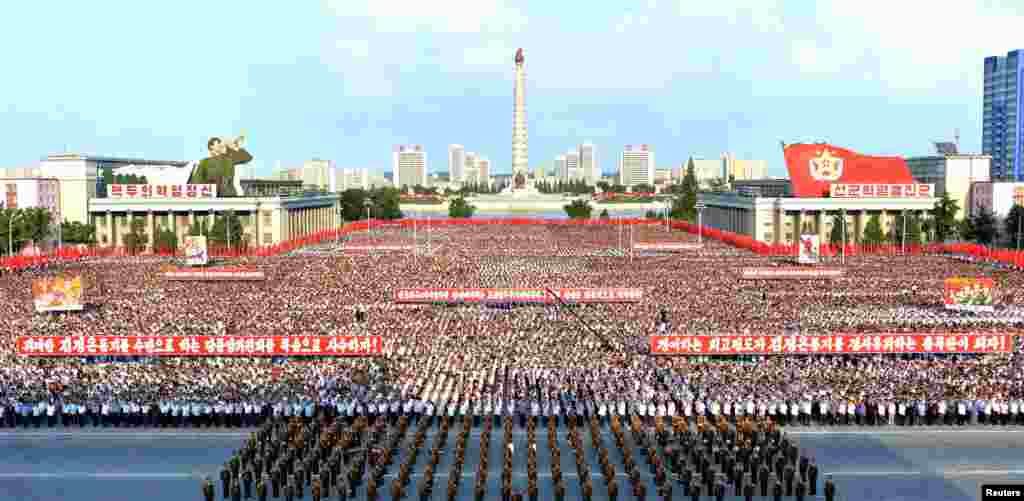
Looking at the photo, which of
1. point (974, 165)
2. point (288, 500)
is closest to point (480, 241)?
point (974, 165)

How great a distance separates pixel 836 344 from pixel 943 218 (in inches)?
2869

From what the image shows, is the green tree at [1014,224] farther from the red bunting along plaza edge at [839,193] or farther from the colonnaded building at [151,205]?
the colonnaded building at [151,205]

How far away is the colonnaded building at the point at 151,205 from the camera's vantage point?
334 ft

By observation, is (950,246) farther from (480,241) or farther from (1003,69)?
(1003,69)

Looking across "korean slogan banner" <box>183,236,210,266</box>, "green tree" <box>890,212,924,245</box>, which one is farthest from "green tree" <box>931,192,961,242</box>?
"korean slogan banner" <box>183,236,210,266</box>

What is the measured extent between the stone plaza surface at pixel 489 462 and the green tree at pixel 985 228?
76.0 meters

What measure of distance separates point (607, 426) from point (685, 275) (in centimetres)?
3874

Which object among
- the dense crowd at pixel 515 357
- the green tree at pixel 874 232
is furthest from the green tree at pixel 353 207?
the dense crowd at pixel 515 357

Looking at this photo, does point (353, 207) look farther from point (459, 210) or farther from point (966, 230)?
point (966, 230)

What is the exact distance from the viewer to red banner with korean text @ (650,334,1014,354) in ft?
121

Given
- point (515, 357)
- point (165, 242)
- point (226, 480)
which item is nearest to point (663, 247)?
point (165, 242)

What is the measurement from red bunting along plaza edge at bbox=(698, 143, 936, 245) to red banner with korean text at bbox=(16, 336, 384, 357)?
73.1 metres

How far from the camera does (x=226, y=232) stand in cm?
9550

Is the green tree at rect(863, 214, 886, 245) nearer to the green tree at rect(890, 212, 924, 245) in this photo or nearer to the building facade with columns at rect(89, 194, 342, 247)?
the green tree at rect(890, 212, 924, 245)
